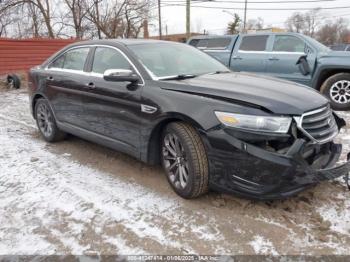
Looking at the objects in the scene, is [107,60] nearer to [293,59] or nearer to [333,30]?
[293,59]

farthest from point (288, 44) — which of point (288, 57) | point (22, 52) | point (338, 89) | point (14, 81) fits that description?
point (22, 52)

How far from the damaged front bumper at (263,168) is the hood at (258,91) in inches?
13.1

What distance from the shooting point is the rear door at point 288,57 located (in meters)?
7.73

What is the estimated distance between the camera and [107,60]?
429 cm

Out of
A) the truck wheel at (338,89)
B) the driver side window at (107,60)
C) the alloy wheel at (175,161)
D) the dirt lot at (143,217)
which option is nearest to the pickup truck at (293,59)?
the truck wheel at (338,89)

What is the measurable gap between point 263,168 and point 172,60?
6.37 feet

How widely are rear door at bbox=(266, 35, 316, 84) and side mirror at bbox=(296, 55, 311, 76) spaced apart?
0.07 metres

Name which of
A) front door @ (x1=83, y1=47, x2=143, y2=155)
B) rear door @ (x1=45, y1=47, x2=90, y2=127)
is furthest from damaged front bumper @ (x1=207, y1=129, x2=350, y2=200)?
rear door @ (x1=45, y1=47, x2=90, y2=127)

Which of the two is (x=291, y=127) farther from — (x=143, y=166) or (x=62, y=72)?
(x=62, y=72)

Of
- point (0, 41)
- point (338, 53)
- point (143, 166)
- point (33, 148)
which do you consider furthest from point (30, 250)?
point (0, 41)

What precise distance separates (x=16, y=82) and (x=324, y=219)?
11.3 metres

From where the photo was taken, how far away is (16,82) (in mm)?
11773

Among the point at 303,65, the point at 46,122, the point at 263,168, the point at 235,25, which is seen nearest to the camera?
the point at 263,168

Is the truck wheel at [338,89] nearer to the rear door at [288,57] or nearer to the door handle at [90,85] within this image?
the rear door at [288,57]
